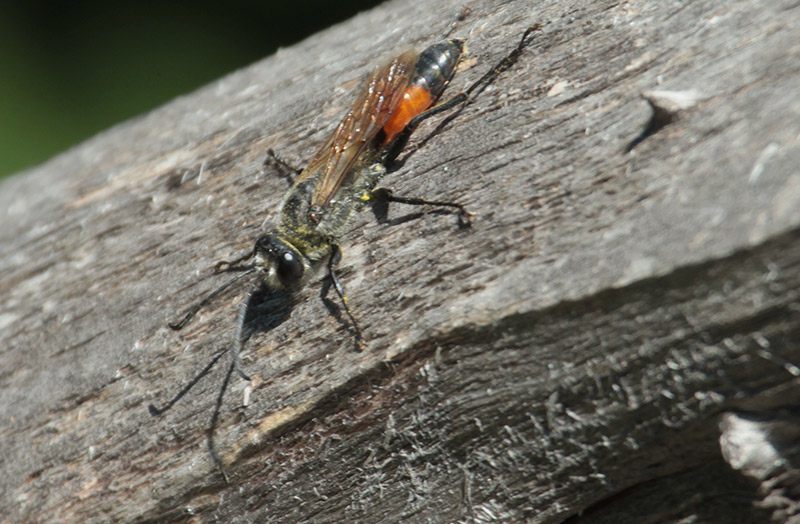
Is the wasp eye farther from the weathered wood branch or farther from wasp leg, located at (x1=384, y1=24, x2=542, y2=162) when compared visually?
wasp leg, located at (x1=384, y1=24, x2=542, y2=162)

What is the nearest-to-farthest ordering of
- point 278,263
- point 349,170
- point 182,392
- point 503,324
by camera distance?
1. point 503,324
2. point 182,392
3. point 278,263
4. point 349,170

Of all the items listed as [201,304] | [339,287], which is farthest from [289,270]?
[339,287]

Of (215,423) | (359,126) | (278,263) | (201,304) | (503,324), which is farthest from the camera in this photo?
(359,126)

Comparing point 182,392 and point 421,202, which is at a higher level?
point 421,202

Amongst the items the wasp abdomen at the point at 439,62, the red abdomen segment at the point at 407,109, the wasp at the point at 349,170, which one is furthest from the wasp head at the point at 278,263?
the wasp abdomen at the point at 439,62

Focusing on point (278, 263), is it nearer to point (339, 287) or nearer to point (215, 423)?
point (339, 287)

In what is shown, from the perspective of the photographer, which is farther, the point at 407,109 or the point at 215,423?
the point at 407,109

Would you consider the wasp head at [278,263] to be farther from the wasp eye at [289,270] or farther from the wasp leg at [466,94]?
the wasp leg at [466,94]

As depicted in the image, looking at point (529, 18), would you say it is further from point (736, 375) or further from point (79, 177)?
point (79, 177)
